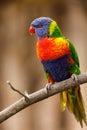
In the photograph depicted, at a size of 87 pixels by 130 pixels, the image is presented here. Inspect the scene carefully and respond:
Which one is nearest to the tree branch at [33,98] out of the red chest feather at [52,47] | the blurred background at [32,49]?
the red chest feather at [52,47]

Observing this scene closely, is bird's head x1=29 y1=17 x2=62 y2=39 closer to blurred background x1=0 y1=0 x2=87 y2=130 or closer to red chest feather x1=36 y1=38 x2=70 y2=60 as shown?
red chest feather x1=36 y1=38 x2=70 y2=60

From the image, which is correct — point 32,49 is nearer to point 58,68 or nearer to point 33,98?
point 58,68

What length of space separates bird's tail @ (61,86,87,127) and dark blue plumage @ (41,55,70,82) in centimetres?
7

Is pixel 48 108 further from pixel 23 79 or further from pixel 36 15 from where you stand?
pixel 36 15

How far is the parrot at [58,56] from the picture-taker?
7.52 feet

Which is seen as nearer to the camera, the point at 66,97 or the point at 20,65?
the point at 66,97

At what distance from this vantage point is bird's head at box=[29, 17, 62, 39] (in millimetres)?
2256

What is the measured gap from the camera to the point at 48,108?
4051 mm

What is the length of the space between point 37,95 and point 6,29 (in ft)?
6.28

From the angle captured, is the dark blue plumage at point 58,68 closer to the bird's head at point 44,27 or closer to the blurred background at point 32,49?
the bird's head at point 44,27

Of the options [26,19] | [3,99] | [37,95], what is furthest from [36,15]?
[37,95]

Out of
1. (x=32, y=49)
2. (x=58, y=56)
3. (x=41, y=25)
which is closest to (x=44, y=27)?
(x=41, y=25)

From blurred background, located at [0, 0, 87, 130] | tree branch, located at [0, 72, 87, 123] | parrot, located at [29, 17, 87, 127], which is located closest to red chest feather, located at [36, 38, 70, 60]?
parrot, located at [29, 17, 87, 127]

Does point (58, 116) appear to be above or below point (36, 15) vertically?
below
